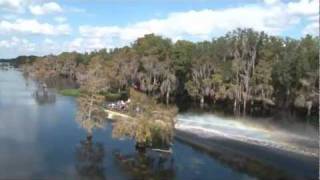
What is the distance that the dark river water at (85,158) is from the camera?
50.8 m

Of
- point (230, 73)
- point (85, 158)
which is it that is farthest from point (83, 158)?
point (230, 73)

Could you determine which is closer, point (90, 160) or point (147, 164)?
point (147, 164)

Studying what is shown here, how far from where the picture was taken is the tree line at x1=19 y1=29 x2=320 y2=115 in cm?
9988

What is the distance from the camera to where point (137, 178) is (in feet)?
162

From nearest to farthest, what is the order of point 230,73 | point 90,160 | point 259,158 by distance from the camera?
point 90,160 < point 259,158 < point 230,73

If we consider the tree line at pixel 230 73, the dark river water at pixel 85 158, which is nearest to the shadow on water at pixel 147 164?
the dark river water at pixel 85 158

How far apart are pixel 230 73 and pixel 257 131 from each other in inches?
1584

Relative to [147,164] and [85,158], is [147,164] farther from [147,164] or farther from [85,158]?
[85,158]

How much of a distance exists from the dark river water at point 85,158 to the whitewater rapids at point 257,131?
919 centimetres

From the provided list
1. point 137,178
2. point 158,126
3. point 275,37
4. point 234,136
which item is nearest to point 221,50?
point 275,37

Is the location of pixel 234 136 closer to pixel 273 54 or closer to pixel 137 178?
pixel 137 178

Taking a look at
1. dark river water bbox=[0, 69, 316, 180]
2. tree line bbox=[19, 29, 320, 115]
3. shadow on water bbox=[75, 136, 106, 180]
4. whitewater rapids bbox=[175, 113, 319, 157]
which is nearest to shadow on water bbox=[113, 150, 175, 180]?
dark river water bbox=[0, 69, 316, 180]

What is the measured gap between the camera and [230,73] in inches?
4459

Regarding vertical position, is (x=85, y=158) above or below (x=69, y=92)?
below
